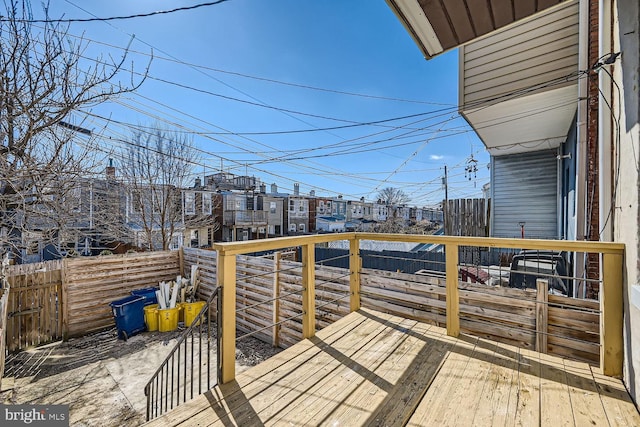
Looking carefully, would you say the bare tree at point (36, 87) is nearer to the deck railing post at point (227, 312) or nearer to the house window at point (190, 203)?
the deck railing post at point (227, 312)

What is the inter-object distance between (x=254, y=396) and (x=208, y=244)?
1621 cm

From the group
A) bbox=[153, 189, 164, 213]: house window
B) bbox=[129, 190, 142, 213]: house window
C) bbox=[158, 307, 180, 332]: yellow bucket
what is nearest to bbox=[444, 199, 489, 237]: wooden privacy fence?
bbox=[158, 307, 180, 332]: yellow bucket

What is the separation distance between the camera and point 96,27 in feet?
11.2

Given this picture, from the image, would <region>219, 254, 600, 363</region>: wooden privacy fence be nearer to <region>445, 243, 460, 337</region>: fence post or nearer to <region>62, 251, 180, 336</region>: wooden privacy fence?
<region>445, 243, 460, 337</region>: fence post

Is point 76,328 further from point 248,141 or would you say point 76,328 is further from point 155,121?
point 248,141

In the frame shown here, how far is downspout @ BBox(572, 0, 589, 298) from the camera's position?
10.1ft

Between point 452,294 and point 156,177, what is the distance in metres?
9.29

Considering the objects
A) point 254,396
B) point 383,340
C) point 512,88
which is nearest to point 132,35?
point 254,396

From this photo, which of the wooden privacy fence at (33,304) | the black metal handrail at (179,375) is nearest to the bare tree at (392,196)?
the black metal handrail at (179,375)

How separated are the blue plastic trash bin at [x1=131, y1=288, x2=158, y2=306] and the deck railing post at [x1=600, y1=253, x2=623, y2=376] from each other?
7.04 m

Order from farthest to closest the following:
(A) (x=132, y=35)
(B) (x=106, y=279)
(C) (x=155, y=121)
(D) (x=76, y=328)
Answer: (C) (x=155, y=121), (B) (x=106, y=279), (D) (x=76, y=328), (A) (x=132, y=35)

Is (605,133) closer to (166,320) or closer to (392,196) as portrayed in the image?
(166,320)

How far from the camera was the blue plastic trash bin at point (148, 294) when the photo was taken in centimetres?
599

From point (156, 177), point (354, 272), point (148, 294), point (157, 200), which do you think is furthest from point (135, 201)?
point (354, 272)
